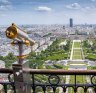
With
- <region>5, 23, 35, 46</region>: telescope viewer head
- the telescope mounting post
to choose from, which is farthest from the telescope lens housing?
the telescope mounting post

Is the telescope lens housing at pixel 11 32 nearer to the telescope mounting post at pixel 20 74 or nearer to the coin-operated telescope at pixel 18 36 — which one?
the coin-operated telescope at pixel 18 36

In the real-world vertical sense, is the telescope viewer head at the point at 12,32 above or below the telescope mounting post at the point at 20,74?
above

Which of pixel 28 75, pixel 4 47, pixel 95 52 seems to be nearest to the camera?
pixel 28 75

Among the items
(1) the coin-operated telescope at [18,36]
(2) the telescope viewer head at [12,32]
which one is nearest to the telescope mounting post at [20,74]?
(1) the coin-operated telescope at [18,36]

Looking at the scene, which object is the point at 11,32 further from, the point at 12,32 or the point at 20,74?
the point at 20,74

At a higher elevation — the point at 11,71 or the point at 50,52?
the point at 11,71

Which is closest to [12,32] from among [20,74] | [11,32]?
[11,32]

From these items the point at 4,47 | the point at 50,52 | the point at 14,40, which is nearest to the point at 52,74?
the point at 14,40

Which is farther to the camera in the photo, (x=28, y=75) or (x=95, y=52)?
(x=95, y=52)

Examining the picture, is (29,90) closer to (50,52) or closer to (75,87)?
(75,87)

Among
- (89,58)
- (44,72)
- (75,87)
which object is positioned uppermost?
(44,72)

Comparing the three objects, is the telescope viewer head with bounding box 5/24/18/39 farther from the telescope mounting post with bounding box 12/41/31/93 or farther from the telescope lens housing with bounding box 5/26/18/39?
the telescope mounting post with bounding box 12/41/31/93
